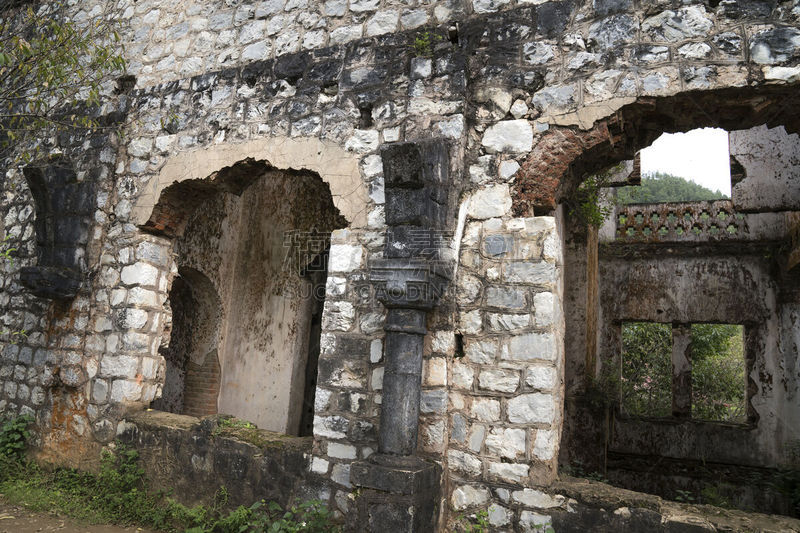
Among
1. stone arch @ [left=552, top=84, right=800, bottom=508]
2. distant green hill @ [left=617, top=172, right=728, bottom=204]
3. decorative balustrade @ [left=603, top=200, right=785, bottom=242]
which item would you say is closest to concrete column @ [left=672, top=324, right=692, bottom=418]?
stone arch @ [left=552, top=84, right=800, bottom=508]

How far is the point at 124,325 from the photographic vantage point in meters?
5.20

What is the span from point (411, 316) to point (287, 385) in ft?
12.2

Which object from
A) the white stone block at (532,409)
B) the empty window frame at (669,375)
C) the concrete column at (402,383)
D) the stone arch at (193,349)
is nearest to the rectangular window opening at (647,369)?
the empty window frame at (669,375)

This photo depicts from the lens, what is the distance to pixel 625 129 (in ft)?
12.8

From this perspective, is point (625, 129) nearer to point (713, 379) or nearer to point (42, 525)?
point (42, 525)

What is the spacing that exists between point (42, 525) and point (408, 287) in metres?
3.64

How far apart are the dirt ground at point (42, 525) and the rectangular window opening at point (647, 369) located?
900cm

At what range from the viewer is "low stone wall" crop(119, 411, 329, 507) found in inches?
166

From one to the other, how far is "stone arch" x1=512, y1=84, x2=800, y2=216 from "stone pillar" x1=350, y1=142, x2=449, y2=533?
27.4 inches

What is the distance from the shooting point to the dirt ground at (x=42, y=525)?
14.4 feet

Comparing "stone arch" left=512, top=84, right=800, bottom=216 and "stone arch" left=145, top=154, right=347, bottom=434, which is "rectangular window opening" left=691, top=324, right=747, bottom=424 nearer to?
"stone arch" left=145, top=154, right=347, bottom=434

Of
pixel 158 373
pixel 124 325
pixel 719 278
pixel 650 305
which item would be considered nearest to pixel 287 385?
pixel 158 373

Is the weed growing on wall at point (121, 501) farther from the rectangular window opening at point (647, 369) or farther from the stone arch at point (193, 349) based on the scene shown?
the rectangular window opening at point (647, 369)

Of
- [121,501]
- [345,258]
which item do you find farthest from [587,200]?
[121,501]
